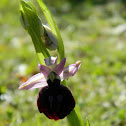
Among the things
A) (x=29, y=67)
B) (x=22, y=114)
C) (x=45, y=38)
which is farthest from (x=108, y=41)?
(x=45, y=38)

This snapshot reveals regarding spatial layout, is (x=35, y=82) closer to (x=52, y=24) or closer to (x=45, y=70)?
(x=45, y=70)

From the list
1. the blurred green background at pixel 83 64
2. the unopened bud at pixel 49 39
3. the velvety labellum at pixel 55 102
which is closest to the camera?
the velvety labellum at pixel 55 102

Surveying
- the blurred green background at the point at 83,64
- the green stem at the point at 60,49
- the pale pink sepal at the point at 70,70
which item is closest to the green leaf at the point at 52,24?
the green stem at the point at 60,49

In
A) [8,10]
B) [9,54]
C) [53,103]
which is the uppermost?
[53,103]

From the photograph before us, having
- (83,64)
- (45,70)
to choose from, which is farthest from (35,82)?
(83,64)

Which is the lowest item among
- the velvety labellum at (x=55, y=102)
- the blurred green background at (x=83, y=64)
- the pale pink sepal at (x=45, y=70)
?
the blurred green background at (x=83, y=64)

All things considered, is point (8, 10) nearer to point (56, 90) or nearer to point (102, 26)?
point (102, 26)

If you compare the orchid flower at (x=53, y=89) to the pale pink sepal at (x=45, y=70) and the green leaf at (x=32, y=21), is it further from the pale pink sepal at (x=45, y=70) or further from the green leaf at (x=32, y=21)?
the green leaf at (x=32, y=21)
